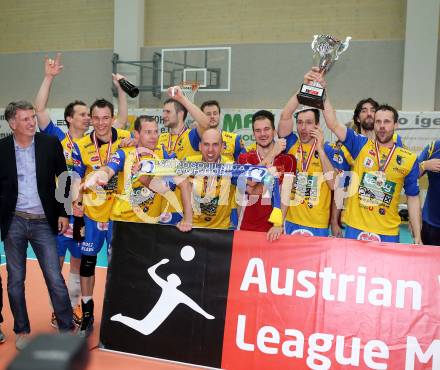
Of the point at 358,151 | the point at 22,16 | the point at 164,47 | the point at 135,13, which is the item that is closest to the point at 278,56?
the point at 164,47

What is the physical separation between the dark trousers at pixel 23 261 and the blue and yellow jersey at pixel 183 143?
1.63 m

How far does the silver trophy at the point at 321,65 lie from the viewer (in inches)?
169

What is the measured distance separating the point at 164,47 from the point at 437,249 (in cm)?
1371

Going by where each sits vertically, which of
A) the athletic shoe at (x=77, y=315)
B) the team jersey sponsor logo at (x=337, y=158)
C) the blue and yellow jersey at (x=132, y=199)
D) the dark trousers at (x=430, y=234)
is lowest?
the athletic shoe at (x=77, y=315)

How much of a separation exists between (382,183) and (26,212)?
3.04 metres

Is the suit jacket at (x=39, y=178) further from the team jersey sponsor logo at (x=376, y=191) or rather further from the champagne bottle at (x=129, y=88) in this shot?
the team jersey sponsor logo at (x=376, y=191)

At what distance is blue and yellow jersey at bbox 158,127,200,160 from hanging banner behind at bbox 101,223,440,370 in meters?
1.42

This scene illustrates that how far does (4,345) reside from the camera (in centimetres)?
432

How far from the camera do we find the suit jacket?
13.7 feet

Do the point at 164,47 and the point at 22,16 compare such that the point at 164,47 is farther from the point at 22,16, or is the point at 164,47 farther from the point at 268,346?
the point at 268,346


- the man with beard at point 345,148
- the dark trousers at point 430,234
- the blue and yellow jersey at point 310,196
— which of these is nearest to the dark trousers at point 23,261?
the blue and yellow jersey at point 310,196

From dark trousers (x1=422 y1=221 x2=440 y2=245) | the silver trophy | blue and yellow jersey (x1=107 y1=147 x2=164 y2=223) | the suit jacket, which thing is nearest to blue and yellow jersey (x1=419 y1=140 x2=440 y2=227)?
dark trousers (x1=422 y1=221 x2=440 y2=245)

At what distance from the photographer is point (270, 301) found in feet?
12.3

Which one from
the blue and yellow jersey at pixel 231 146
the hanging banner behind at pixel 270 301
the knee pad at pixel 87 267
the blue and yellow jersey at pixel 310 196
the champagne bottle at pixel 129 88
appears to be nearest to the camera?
the hanging banner behind at pixel 270 301
